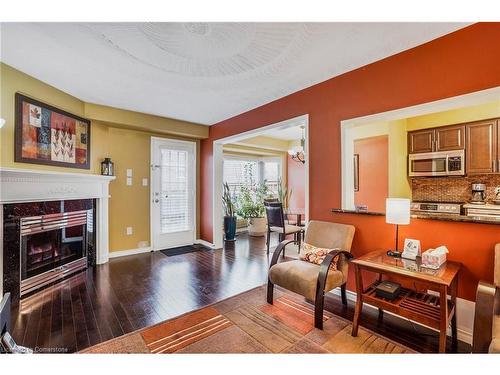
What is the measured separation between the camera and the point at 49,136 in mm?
2955

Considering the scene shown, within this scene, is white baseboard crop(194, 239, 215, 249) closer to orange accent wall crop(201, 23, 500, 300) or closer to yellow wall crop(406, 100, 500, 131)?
orange accent wall crop(201, 23, 500, 300)

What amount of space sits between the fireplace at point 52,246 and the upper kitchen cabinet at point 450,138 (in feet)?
18.4

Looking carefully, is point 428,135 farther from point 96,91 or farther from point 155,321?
point 96,91

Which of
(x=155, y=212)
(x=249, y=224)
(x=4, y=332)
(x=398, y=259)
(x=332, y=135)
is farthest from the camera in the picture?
(x=249, y=224)

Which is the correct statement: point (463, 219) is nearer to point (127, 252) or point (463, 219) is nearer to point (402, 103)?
point (402, 103)

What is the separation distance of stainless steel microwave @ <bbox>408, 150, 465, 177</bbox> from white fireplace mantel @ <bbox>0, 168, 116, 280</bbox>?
5027mm

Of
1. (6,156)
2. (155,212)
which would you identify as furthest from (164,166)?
(6,156)

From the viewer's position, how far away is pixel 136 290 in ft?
9.02

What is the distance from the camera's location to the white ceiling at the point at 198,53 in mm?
1770

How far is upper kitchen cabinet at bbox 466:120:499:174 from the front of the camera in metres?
3.26

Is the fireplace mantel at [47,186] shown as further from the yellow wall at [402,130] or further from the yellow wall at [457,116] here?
the yellow wall at [457,116]

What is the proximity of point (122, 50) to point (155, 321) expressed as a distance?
2482mm

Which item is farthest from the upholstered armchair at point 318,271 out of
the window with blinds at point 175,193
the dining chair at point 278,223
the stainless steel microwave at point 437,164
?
the window with blinds at point 175,193

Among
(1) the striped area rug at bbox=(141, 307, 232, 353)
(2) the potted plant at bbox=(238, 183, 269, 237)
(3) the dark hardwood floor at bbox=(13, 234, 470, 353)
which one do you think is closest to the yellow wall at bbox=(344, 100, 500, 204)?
(3) the dark hardwood floor at bbox=(13, 234, 470, 353)
